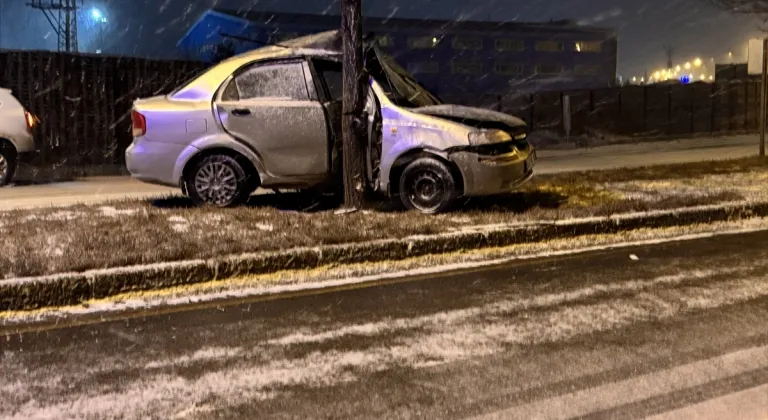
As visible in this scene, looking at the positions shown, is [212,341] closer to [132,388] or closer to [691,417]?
[132,388]

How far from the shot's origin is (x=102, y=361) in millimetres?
4195

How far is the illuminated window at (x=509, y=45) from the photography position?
61312 millimetres

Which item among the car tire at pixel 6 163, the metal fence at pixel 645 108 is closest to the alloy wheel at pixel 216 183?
the car tire at pixel 6 163

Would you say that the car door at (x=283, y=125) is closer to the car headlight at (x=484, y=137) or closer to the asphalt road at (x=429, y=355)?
the car headlight at (x=484, y=137)

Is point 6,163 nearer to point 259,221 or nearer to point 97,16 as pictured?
point 259,221

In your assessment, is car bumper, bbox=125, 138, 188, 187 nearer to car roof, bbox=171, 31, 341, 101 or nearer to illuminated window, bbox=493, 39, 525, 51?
car roof, bbox=171, 31, 341, 101

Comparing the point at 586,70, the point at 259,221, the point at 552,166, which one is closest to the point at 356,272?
the point at 259,221

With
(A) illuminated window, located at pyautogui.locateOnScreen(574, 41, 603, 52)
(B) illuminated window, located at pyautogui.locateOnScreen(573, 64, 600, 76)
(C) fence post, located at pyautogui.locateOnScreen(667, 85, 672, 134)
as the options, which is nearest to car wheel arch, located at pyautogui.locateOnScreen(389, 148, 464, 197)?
(C) fence post, located at pyautogui.locateOnScreen(667, 85, 672, 134)

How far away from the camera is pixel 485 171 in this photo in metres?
7.64

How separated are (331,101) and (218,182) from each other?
1.49 m

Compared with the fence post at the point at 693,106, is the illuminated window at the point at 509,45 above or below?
above

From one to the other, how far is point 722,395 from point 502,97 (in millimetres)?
21848

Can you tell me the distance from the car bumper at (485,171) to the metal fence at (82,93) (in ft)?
36.2

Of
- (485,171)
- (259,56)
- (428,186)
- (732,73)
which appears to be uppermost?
(732,73)
